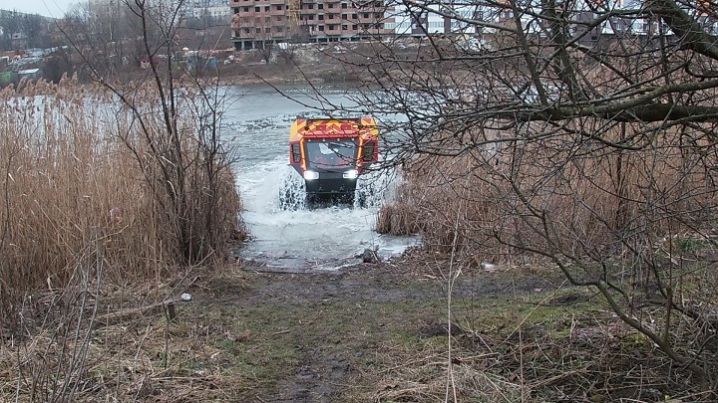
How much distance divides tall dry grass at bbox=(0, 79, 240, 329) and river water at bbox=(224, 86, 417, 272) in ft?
4.43

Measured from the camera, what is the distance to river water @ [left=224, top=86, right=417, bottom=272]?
9.70 metres

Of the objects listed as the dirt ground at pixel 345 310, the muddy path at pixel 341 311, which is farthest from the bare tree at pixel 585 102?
the muddy path at pixel 341 311

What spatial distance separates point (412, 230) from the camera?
11438 millimetres

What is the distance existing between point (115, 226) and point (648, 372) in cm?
501

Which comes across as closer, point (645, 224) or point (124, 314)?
point (645, 224)

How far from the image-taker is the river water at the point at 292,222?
9695 mm

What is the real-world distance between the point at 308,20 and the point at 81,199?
3.13 m

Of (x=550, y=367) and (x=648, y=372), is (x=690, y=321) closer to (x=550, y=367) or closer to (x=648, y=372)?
(x=648, y=372)

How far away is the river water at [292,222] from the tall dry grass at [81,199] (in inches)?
53.2

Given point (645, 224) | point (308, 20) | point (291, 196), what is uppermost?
point (308, 20)

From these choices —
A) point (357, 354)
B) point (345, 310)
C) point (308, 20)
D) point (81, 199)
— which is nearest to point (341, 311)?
point (345, 310)

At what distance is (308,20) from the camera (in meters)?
A: 4.98

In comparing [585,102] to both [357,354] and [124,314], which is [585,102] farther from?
[124,314]

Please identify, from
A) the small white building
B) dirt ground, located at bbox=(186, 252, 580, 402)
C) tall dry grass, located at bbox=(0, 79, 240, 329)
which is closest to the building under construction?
the small white building
